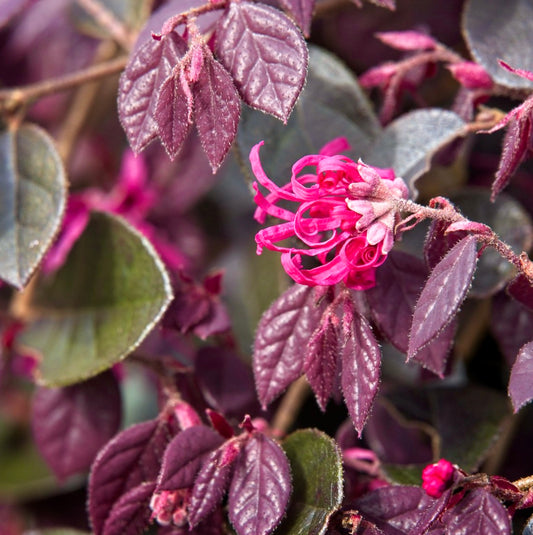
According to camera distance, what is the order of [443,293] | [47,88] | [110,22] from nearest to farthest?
[443,293] < [47,88] < [110,22]

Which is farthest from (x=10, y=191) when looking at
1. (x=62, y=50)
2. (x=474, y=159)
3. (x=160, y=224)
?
(x=474, y=159)

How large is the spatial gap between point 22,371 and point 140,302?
1.63ft

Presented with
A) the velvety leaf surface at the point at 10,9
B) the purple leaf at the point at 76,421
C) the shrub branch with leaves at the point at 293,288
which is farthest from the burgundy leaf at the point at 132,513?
the velvety leaf surface at the point at 10,9

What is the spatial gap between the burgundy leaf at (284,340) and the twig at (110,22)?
67cm

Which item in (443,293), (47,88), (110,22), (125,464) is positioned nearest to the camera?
(443,293)

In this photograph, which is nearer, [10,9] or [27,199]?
[27,199]

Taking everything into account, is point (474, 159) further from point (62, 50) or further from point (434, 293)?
point (62, 50)

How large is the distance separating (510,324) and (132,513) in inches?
18.6

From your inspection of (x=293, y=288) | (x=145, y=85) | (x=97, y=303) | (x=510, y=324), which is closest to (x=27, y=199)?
(x=97, y=303)

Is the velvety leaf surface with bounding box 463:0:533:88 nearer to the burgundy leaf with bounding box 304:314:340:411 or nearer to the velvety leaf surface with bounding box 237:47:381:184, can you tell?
the velvety leaf surface with bounding box 237:47:381:184

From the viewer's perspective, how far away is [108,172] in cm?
154

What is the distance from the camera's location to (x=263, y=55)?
724 millimetres

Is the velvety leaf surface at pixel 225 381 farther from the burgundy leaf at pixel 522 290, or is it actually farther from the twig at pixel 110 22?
the twig at pixel 110 22

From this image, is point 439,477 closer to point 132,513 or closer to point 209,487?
point 209,487
